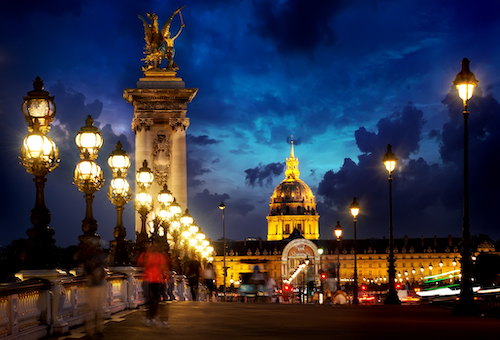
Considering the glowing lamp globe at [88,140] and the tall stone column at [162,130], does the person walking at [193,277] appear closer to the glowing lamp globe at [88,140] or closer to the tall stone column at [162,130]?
the tall stone column at [162,130]

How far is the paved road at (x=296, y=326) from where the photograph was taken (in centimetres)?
1809

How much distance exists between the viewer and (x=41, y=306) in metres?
16.8

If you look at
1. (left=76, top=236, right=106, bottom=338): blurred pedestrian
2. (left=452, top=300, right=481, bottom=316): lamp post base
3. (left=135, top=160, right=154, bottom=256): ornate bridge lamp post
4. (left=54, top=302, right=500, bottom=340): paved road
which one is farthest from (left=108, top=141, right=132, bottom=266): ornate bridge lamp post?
(left=452, top=300, right=481, bottom=316): lamp post base

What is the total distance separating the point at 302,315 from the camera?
25766 millimetres

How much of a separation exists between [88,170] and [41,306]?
7.66 metres

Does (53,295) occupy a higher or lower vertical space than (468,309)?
higher

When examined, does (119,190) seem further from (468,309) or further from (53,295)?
(53,295)

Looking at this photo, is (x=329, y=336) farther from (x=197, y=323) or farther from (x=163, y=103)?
(x=163, y=103)

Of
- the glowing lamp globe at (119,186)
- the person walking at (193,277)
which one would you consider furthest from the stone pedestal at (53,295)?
the person walking at (193,277)

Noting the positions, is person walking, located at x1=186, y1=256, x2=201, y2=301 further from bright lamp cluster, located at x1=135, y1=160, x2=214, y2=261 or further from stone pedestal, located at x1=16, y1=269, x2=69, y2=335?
stone pedestal, located at x1=16, y1=269, x2=69, y2=335

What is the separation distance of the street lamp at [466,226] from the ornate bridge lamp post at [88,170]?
11.1 m

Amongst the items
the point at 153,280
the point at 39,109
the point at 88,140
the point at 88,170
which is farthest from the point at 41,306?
the point at 88,140

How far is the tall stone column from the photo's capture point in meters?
62.0

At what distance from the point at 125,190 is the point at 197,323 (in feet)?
30.9
